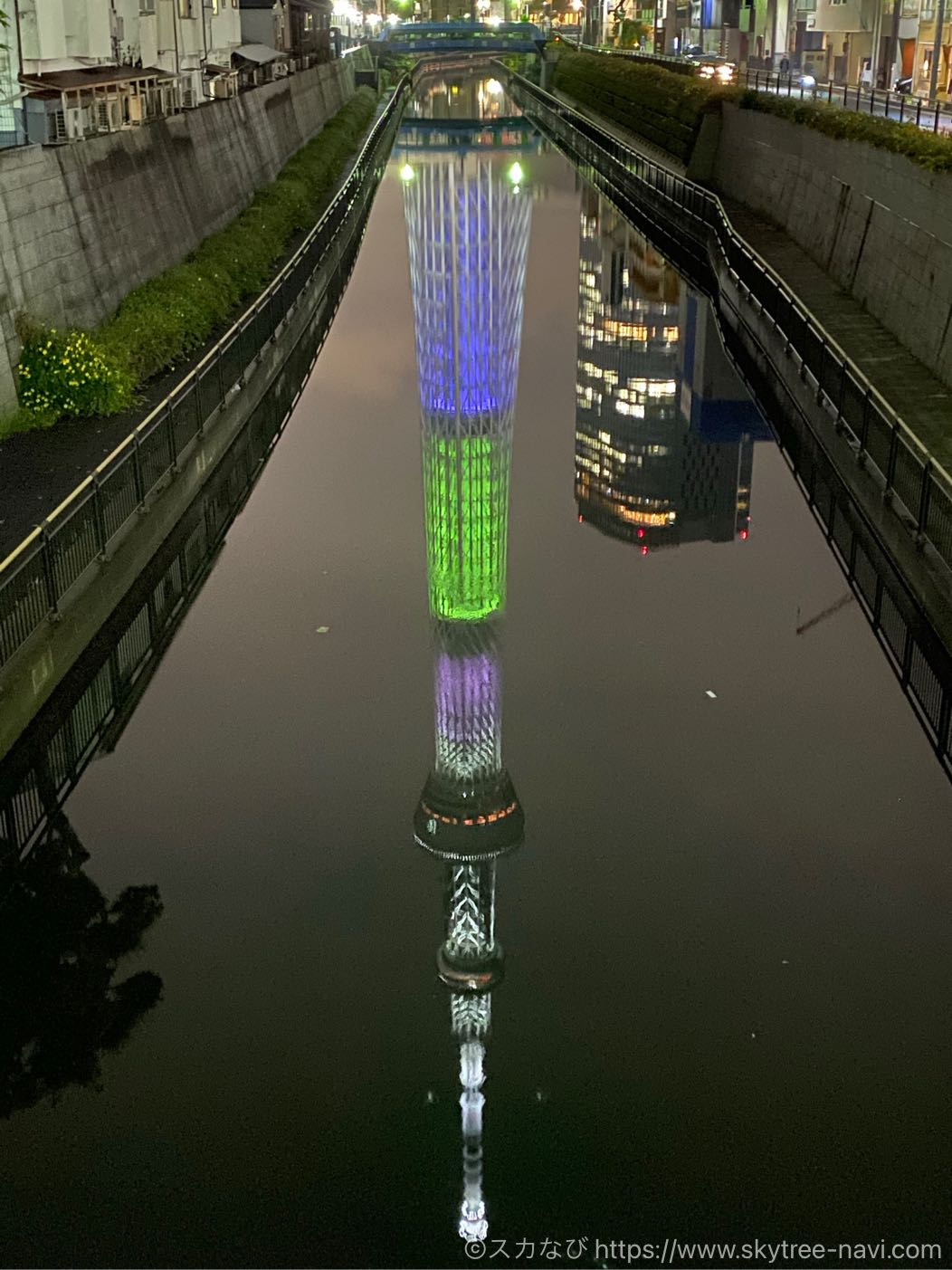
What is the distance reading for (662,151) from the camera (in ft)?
236

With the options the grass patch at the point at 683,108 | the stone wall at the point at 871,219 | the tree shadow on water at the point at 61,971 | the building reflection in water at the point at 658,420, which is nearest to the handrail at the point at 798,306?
the stone wall at the point at 871,219

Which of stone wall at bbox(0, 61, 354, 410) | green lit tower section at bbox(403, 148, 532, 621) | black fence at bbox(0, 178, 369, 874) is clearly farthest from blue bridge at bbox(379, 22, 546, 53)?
black fence at bbox(0, 178, 369, 874)

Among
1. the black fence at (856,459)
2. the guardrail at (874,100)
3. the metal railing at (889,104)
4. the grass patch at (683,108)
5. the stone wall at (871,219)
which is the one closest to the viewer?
the black fence at (856,459)

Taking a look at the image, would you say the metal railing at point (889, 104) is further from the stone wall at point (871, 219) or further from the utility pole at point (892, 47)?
the utility pole at point (892, 47)

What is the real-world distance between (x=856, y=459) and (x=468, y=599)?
6219 mm

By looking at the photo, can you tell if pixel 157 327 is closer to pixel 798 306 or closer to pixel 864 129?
pixel 798 306

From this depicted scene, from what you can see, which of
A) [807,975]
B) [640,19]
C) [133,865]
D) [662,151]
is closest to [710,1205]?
[807,975]

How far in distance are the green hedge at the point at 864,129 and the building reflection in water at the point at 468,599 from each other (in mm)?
9611

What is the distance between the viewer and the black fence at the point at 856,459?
18516 mm

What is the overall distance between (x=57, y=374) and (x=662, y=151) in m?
52.5

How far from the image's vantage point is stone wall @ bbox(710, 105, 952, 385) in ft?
94.8

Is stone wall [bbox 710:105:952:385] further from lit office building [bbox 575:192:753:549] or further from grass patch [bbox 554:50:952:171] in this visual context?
lit office building [bbox 575:192:753:549]

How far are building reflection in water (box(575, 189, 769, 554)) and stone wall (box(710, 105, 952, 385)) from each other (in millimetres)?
3395

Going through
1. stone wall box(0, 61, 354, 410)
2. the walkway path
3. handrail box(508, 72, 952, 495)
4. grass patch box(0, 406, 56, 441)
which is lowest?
grass patch box(0, 406, 56, 441)
